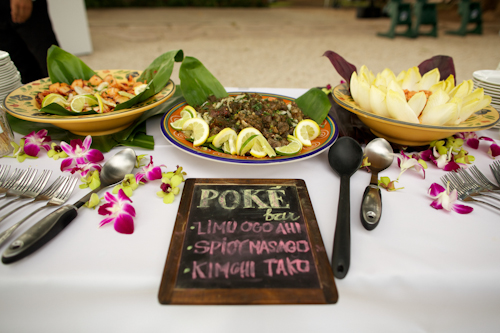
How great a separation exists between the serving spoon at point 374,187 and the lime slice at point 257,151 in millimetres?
328

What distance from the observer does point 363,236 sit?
729 mm

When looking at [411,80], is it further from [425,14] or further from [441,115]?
[425,14]

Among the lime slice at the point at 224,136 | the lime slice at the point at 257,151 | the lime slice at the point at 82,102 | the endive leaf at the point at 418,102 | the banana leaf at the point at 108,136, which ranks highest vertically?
the endive leaf at the point at 418,102

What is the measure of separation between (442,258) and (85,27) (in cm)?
669

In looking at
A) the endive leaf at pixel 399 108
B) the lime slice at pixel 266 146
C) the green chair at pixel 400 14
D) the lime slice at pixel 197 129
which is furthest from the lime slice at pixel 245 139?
the green chair at pixel 400 14

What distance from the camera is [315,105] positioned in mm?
1217

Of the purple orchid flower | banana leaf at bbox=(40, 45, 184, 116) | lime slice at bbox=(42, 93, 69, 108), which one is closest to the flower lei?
lime slice at bbox=(42, 93, 69, 108)

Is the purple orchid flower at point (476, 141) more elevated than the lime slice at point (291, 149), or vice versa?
the lime slice at point (291, 149)

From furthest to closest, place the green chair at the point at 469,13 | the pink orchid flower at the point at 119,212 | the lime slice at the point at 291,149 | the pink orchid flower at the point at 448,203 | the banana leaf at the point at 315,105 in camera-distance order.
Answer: the green chair at the point at 469,13
the banana leaf at the point at 315,105
the lime slice at the point at 291,149
the pink orchid flower at the point at 448,203
the pink orchid flower at the point at 119,212

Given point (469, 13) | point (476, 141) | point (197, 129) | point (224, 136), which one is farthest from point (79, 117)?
point (469, 13)

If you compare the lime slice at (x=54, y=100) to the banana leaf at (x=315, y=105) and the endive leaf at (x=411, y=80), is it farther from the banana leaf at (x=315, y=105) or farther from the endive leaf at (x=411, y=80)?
the endive leaf at (x=411, y=80)

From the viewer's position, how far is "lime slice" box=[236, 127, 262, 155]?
2.94 feet

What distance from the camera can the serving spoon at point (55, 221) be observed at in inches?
23.5

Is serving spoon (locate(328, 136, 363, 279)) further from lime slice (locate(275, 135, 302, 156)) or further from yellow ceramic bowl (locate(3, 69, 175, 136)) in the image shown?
yellow ceramic bowl (locate(3, 69, 175, 136))
